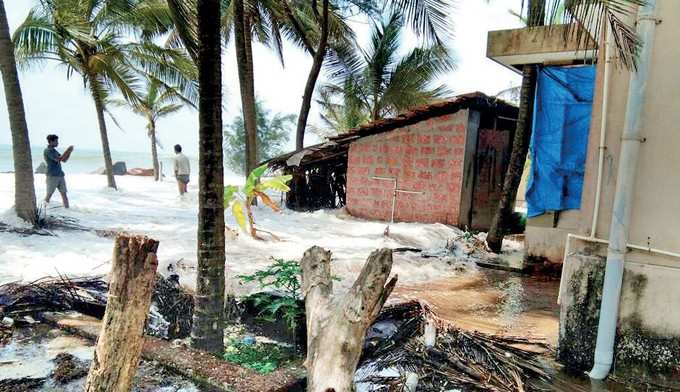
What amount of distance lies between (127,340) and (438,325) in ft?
7.89

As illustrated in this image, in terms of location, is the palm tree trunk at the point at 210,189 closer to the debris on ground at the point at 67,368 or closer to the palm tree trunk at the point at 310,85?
the debris on ground at the point at 67,368

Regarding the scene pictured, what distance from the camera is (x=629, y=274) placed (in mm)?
3250

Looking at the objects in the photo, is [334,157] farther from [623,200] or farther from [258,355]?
[623,200]

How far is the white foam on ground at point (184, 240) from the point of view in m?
5.53

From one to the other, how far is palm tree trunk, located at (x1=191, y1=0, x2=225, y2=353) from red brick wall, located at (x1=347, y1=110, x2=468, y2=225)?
7563 millimetres

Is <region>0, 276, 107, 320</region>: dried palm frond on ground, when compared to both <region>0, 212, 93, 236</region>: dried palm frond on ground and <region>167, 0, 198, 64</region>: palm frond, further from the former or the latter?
<region>0, 212, 93, 236</region>: dried palm frond on ground

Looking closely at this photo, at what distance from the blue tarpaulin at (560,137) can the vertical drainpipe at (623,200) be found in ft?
12.1

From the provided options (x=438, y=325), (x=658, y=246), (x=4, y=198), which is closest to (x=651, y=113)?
(x=658, y=246)

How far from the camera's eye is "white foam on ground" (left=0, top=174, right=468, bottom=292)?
18.1 feet

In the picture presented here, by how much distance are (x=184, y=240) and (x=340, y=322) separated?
542 cm

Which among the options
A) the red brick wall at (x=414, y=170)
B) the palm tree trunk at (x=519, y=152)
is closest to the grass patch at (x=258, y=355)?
the palm tree trunk at (x=519, y=152)

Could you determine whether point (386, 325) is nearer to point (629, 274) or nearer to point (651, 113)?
point (629, 274)

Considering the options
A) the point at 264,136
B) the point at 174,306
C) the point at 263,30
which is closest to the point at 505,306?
the point at 174,306

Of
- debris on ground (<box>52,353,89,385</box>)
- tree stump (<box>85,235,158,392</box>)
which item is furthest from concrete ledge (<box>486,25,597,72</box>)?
debris on ground (<box>52,353,89,385</box>)
